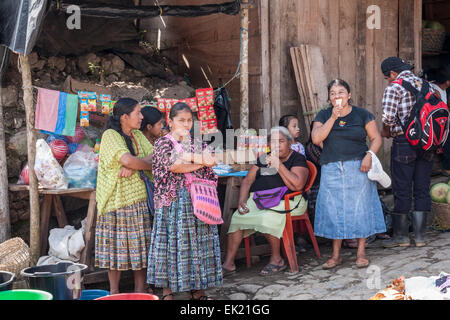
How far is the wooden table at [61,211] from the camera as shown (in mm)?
4777

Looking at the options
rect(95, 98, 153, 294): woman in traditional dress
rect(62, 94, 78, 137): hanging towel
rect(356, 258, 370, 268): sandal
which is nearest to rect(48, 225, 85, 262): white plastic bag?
rect(95, 98, 153, 294): woman in traditional dress

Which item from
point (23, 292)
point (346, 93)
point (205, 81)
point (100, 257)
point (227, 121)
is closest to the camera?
point (23, 292)

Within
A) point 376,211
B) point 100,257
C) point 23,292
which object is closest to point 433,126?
point 376,211

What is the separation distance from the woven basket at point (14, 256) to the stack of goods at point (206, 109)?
233cm

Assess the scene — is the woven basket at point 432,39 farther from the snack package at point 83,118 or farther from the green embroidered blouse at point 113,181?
the green embroidered blouse at point 113,181

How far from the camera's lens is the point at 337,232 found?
15.9 ft

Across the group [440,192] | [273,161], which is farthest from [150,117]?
[440,192]

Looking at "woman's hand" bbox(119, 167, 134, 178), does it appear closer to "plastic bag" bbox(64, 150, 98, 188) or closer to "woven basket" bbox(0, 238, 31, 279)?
"plastic bag" bbox(64, 150, 98, 188)

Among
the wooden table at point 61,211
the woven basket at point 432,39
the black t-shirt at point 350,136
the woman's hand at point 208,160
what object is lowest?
the wooden table at point 61,211

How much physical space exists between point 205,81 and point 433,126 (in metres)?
3.74

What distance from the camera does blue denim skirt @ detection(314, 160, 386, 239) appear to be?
190 inches

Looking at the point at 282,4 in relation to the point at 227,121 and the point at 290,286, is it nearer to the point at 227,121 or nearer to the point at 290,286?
→ the point at 227,121

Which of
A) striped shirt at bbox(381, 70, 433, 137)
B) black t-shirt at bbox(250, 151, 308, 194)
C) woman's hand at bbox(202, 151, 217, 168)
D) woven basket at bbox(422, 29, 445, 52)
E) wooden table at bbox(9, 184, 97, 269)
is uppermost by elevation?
woven basket at bbox(422, 29, 445, 52)

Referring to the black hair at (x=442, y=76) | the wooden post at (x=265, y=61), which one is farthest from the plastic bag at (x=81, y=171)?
the black hair at (x=442, y=76)
